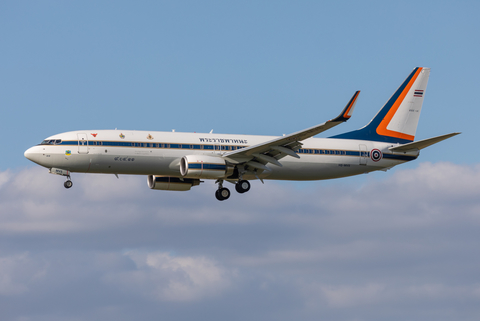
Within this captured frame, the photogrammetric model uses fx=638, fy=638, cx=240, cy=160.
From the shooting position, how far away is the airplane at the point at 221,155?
47812 mm

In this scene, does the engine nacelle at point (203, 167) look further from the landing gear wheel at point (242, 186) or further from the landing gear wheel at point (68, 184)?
the landing gear wheel at point (68, 184)

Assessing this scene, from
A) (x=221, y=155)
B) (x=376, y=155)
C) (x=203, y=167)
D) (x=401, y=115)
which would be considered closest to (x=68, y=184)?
(x=203, y=167)

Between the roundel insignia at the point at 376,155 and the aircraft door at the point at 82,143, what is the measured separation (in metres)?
23.8

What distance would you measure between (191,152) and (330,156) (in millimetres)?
11958

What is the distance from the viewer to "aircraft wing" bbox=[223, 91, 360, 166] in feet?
145

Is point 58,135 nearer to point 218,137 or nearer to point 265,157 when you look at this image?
point 218,137

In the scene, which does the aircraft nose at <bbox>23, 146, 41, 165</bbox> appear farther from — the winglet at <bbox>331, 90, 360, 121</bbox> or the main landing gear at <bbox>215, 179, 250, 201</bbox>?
the winglet at <bbox>331, 90, 360, 121</bbox>

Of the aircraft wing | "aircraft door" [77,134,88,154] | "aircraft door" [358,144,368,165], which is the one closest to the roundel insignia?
"aircraft door" [358,144,368,165]

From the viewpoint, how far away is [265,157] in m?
49.6

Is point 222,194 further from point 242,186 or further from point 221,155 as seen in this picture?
point 221,155

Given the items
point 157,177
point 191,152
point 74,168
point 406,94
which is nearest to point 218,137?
point 191,152

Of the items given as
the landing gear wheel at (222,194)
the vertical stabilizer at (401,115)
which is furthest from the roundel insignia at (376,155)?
the landing gear wheel at (222,194)

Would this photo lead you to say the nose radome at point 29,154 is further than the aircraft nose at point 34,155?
Yes

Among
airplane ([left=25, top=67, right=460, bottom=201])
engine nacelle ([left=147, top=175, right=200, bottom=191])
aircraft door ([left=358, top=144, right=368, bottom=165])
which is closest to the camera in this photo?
airplane ([left=25, top=67, right=460, bottom=201])
